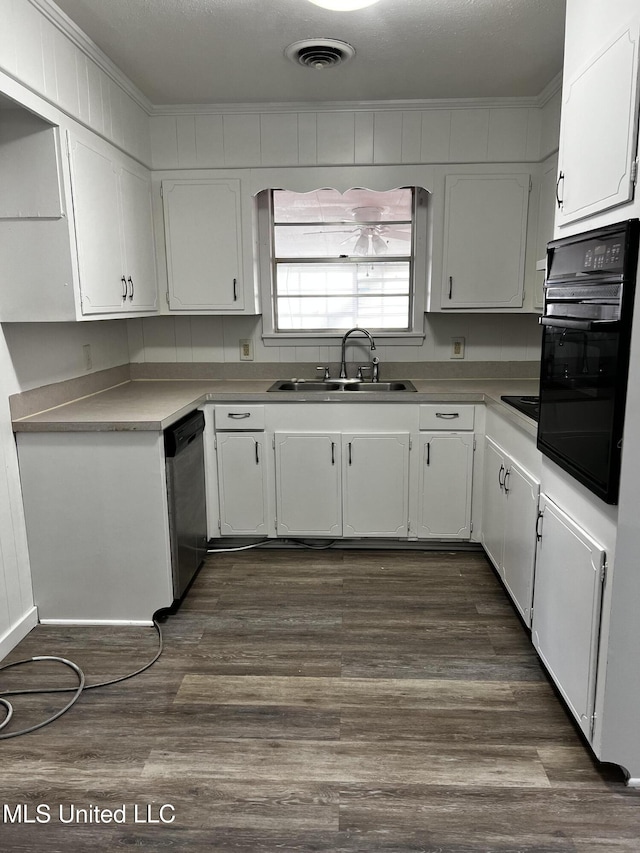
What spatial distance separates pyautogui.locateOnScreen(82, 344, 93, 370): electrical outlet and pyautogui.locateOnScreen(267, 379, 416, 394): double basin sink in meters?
1.02

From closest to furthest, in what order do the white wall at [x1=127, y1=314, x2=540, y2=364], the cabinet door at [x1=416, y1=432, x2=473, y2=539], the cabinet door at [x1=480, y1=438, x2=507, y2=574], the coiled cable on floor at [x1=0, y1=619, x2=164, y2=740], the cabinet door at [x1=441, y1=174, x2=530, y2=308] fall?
the coiled cable on floor at [x1=0, y1=619, x2=164, y2=740]
the cabinet door at [x1=480, y1=438, x2=507, y2=574]
the cabinet door at [x1=416, y1=432, x2=473, y2=539]
the cabinet door at [x1=441, y1=174, x2=530, y2=308]
the white wall at [x1=127, y1=314, x2=540, y2=364]

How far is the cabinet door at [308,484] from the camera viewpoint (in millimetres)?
3367

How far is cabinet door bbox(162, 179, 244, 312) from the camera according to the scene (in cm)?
352

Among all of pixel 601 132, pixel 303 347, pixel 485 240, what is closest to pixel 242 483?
pixel 303 347

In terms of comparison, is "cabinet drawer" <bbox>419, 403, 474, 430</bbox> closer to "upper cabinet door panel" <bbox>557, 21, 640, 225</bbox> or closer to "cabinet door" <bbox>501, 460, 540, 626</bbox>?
"cabinet door" <bbox>501, 460, 540, 626</bbox>

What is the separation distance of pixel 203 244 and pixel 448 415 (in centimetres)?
170

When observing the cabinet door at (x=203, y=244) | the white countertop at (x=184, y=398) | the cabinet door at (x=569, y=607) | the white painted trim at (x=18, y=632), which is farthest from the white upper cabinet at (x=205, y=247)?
the cabinet door at (x=569, y=607)

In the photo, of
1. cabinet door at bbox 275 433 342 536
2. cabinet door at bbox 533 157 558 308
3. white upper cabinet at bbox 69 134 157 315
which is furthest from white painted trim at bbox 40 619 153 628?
cabinet door at bbox 533 157 558 308

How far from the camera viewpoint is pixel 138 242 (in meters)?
3.32

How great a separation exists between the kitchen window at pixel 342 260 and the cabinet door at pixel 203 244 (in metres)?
0.31

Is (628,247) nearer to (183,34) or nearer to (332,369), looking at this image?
(183,34)

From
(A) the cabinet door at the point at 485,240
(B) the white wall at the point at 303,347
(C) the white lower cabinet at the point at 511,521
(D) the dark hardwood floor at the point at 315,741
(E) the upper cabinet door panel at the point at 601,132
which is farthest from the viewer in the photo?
(B) the white wall at the point at 303,347

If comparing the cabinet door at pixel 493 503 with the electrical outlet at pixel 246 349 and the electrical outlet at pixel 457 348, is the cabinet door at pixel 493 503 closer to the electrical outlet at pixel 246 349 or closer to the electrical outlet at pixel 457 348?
the electrical outlet at pixel 457 348

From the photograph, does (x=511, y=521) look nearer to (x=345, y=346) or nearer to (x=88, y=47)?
(x=345, y=346)
